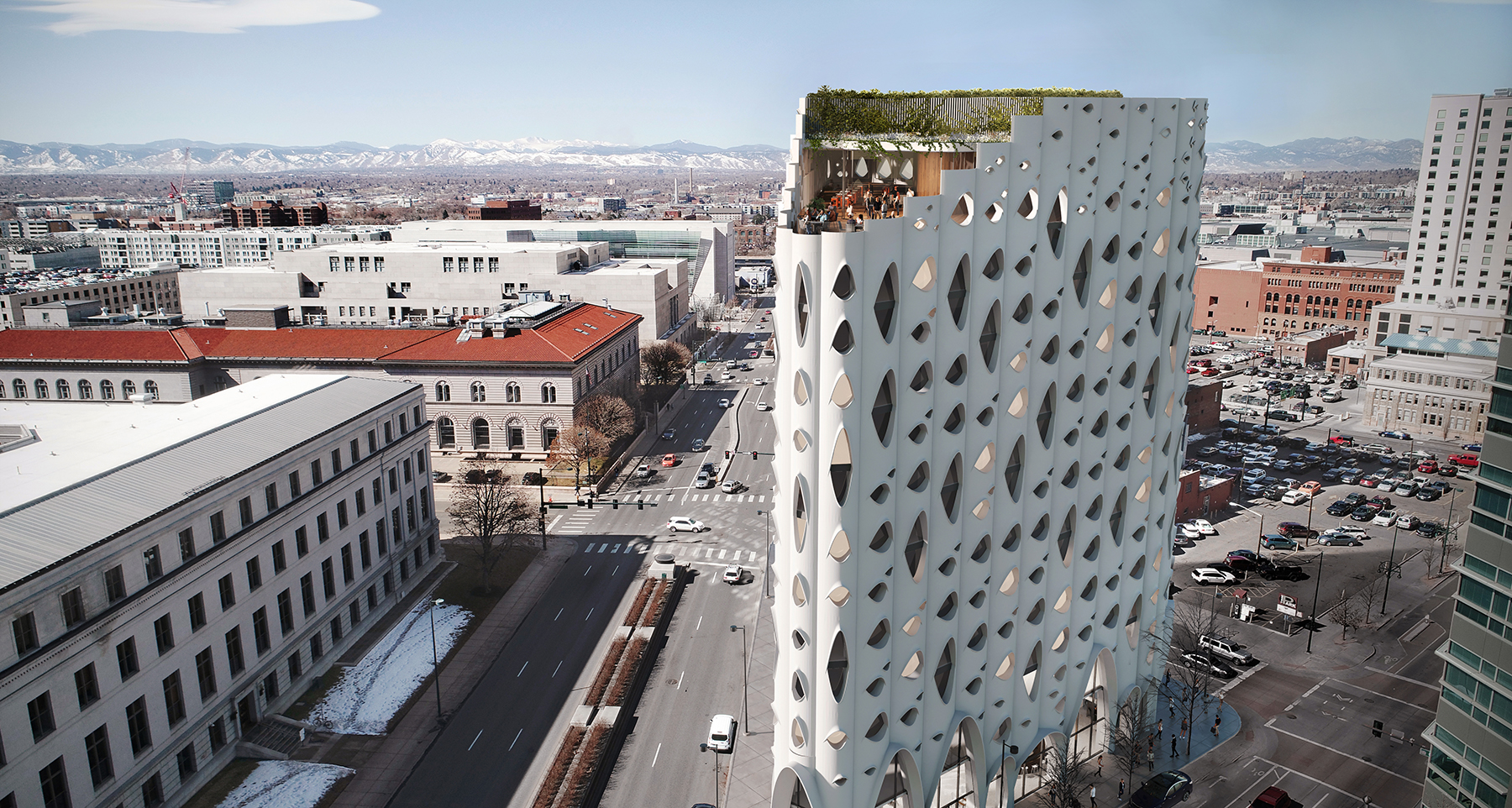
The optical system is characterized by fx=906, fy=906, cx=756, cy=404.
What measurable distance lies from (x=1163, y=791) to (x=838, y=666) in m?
23.5

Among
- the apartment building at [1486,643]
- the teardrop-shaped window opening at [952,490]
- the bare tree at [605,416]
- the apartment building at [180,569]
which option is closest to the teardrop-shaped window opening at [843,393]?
the teardrop-shaped window opening at [952,490]

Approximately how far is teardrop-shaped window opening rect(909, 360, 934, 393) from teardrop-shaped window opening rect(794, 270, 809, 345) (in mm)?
5239

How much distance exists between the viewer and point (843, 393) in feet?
121

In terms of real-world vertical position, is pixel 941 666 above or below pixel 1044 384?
below

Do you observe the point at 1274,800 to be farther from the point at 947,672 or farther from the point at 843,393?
the point at 843,393

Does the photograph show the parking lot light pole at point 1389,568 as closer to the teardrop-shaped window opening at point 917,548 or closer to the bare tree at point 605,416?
the teardrop-shaped window opening at point 917,548

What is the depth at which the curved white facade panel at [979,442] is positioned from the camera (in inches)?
1489

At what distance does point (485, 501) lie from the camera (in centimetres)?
8188

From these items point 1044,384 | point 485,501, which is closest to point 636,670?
point 485,501

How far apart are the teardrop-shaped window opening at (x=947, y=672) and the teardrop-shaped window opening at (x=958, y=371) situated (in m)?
12.5

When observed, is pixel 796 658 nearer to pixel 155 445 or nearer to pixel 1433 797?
pixel 1433 797

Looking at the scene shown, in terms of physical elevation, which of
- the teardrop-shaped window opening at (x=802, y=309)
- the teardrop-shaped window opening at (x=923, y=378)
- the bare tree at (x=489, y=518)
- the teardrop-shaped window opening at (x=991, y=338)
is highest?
the teardrop-shaped window opening at (x=802, y=309)

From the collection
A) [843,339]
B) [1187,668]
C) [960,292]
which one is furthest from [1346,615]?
[843,339]

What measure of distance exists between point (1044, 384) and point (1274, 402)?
124 metres
